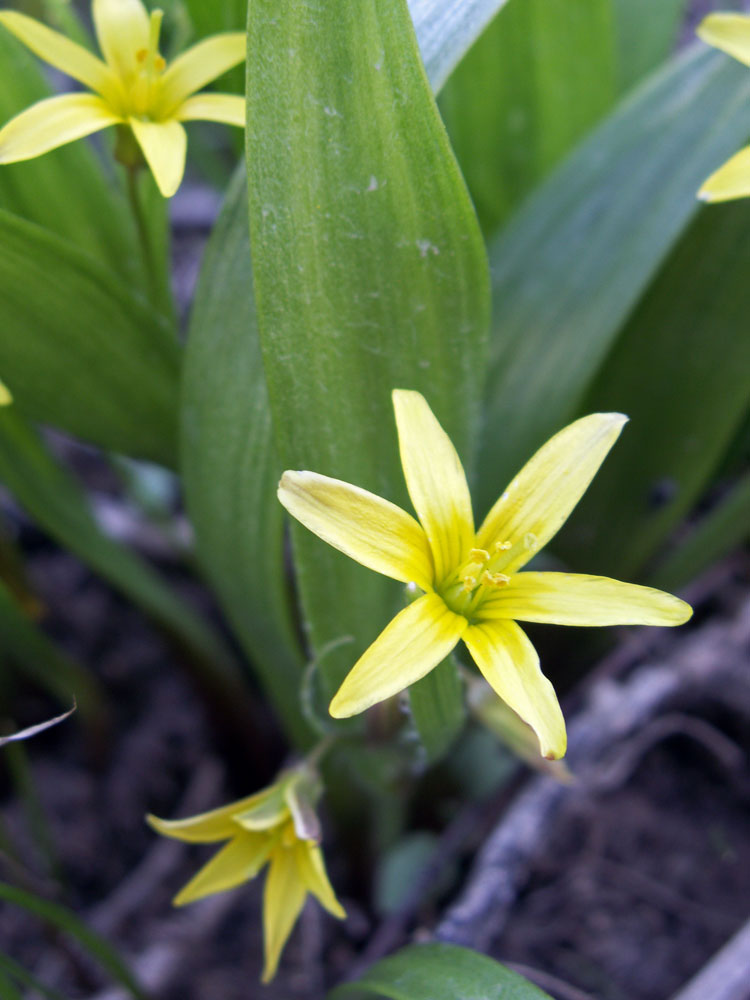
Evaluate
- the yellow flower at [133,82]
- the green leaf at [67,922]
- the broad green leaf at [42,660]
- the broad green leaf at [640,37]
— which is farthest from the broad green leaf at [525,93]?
the green leaf at [67,922]

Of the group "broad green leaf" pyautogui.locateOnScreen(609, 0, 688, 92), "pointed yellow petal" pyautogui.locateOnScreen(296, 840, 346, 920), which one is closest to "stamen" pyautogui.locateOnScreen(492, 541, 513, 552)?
"pointed yellow petal" pyautogui.locateOnScreen(296, 840, 346, 920)

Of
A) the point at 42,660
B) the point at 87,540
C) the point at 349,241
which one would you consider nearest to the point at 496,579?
the point at 349,241

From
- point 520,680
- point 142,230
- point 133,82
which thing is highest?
point 133,82

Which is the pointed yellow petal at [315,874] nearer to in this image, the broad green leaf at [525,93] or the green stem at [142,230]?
the green stem at [142,230]

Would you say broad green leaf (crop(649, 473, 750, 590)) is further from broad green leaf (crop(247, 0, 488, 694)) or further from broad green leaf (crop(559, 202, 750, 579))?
broad green leaf (crop(247, 0, 488, 694))

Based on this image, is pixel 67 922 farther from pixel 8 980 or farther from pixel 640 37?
pixel 640 37
